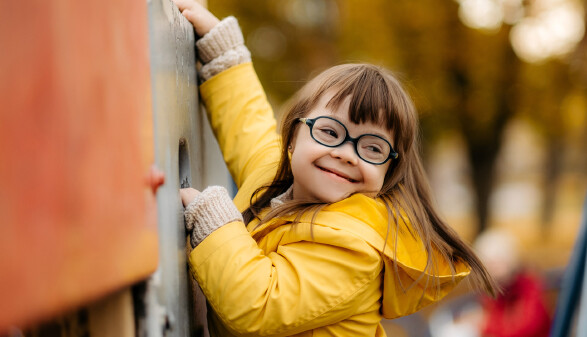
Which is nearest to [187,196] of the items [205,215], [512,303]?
[205,215]

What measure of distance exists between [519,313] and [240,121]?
13.1ft

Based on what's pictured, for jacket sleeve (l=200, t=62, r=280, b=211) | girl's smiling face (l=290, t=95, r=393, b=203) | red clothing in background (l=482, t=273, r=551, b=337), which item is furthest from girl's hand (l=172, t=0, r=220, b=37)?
red clothing in background (l=482, t=273, r=551, b=337)

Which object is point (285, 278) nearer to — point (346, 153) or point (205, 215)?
point (205, 215)

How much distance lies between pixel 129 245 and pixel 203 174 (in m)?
1.39

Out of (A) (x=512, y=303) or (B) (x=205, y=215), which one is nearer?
(B) (x=205, y=215)

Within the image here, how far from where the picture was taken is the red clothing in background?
17.5ft

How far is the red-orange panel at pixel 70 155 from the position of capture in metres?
0.71

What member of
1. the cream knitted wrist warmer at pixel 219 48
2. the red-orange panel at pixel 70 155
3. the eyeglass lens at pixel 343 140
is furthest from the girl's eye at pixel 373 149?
the red-orange panel at pixel 70 155

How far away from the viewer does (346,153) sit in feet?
5.67

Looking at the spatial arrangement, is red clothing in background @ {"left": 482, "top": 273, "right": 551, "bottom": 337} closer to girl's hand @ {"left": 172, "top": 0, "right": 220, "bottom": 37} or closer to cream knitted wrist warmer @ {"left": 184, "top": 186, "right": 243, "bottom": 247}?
girl's hand @ {"left": 172, "top": 0, "right": 220, "bottom": 37}

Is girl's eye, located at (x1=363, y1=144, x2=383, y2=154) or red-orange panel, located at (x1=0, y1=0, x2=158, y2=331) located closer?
red-orange panel, located at (x1=0, y1=0, x2=158, y2=331)

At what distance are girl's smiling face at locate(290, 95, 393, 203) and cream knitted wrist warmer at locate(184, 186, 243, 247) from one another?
0.27 m

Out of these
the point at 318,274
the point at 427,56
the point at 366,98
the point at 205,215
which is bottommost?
the point at 427,56

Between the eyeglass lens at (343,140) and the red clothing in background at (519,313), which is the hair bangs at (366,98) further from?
the red clothing in background at (519,313)
